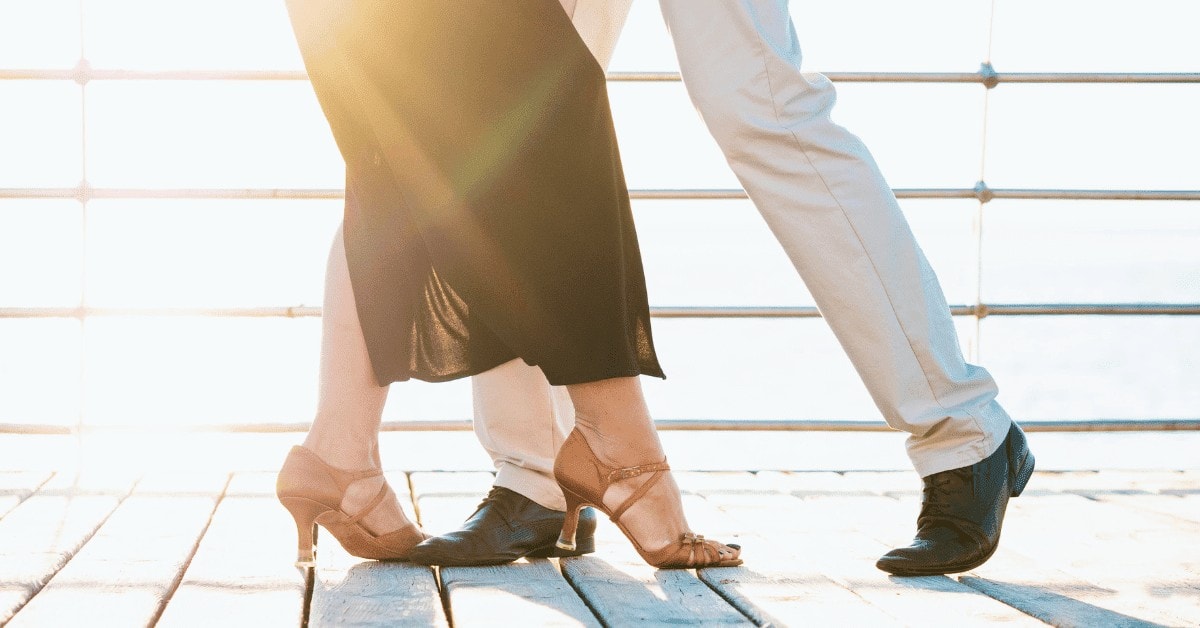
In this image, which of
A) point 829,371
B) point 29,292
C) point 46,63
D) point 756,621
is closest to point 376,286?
point 756,621

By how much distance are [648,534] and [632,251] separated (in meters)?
0.26

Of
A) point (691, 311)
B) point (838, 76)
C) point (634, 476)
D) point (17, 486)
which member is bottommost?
point (17, 486)

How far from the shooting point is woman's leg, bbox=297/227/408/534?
1.17 meters

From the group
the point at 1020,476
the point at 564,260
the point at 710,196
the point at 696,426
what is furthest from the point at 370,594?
the point at 710,196

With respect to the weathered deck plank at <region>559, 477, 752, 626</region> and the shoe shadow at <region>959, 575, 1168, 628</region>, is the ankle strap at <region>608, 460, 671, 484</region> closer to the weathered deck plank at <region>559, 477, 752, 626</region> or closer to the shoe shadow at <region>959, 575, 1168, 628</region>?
the weathered deck plank at <region>559, 477, 752, 626</region>

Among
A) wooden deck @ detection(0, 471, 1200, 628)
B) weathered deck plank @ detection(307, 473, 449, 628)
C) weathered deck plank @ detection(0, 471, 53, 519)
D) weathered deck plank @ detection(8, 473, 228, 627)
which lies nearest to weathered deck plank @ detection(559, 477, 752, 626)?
wooden deck @ detection(0, 471, 1200, 628)

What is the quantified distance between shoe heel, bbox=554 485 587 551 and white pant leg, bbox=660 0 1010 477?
0.30 meters

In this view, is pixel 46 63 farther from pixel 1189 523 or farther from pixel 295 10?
pixel 1189 523

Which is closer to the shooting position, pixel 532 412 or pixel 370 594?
pixel 370 594

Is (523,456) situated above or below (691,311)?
below

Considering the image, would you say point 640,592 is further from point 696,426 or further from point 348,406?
point 696,426

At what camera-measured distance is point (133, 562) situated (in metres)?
1.13

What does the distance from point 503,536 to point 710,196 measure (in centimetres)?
83

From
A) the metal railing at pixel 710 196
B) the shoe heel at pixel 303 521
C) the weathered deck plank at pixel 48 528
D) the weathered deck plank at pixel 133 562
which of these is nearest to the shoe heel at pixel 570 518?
the shoe heel at pixel 303 521
